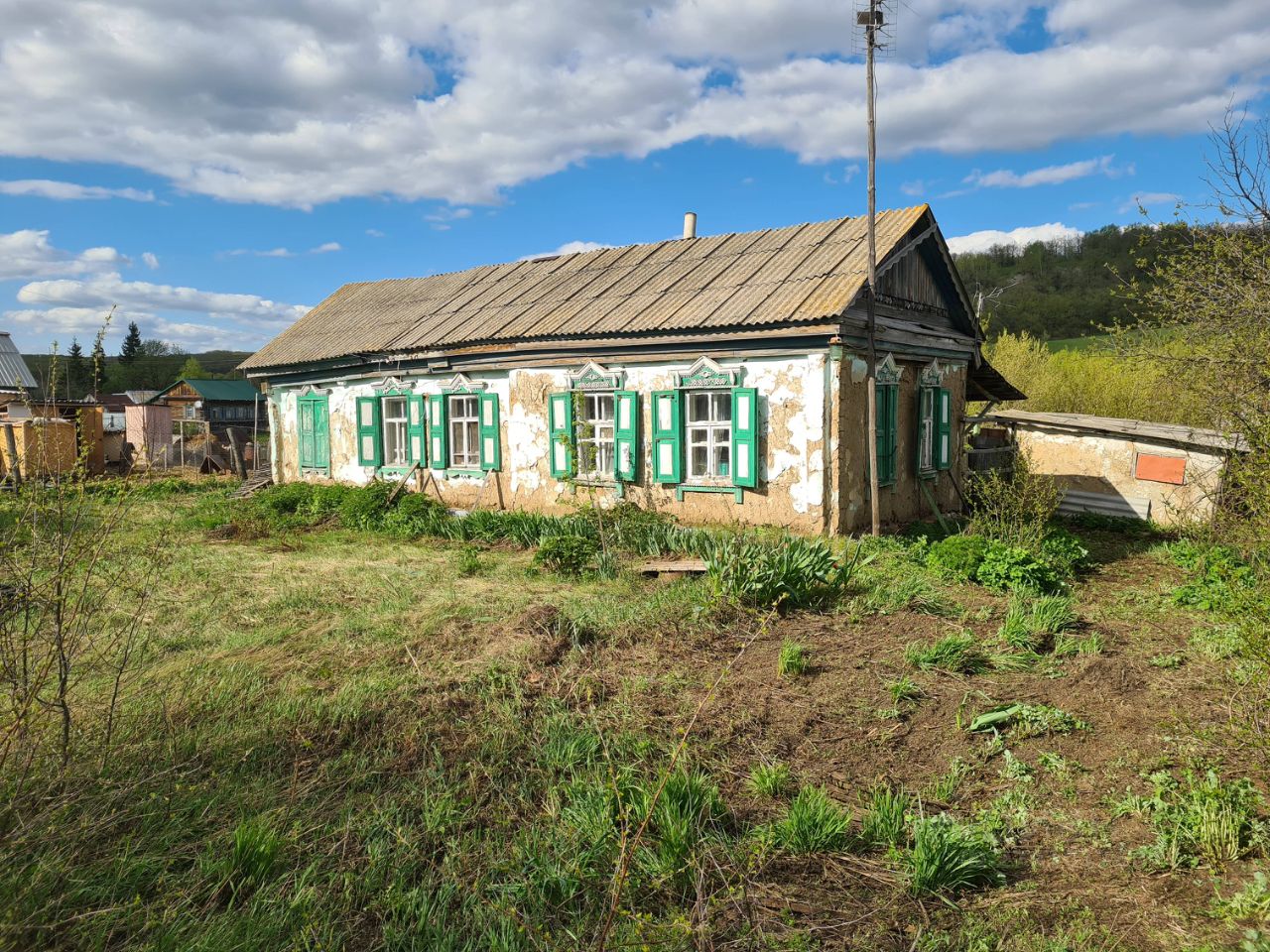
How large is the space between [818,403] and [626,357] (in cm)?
303

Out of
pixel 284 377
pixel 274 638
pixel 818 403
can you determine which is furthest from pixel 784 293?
pixel 284 377

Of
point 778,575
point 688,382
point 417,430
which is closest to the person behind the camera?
point 778,575

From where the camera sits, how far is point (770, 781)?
395cm

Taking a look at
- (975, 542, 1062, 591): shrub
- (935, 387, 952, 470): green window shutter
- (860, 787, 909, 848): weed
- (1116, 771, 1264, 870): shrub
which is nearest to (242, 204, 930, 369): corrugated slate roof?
(935, 387, 952, 470): green window shutter

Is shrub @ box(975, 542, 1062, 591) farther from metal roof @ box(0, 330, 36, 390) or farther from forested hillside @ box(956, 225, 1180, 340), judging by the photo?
metal roof @ box(0, 330, 36, 390)

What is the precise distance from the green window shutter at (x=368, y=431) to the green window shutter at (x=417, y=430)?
0.96 metres

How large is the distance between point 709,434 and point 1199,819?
7780mm

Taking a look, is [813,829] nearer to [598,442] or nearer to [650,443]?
[650,443]

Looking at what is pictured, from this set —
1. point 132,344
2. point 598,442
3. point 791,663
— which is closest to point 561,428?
point 598,442

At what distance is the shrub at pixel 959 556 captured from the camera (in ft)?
27.2

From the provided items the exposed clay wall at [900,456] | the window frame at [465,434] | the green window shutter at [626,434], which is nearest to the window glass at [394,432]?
the window frame at [465,434]

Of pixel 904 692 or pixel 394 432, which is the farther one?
pixel 394 432

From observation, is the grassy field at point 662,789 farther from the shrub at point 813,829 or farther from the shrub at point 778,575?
the shrub at point 778,575

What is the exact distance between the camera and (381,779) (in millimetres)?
4059
